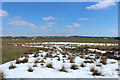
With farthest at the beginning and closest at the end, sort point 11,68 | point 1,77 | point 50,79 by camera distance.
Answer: point 11,68, point 50,79, point 1,77

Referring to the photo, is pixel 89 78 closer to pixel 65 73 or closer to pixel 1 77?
pixel 65 73

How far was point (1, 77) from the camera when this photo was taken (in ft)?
18.4

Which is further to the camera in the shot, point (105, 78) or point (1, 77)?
point (105, 78)

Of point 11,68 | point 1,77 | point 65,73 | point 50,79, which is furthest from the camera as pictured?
point 11,68

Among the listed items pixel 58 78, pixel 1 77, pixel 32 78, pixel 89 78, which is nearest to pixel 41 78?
pixel 32 78

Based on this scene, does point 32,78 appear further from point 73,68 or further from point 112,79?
point 112,79

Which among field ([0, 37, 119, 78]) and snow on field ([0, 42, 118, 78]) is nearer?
snow on field ([0, 42, 118, 78])

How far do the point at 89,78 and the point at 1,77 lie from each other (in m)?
4.38

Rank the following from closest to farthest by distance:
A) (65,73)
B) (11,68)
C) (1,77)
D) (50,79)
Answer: (1,77), (50,79), (65,73), (11,68)

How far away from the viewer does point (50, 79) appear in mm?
5984

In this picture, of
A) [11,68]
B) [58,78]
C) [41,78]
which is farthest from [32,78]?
[11,68]

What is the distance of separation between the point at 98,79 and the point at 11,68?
547 centimetres

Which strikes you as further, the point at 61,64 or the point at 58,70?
the point at 61,64

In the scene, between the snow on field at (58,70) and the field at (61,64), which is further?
the field at (61,64)
